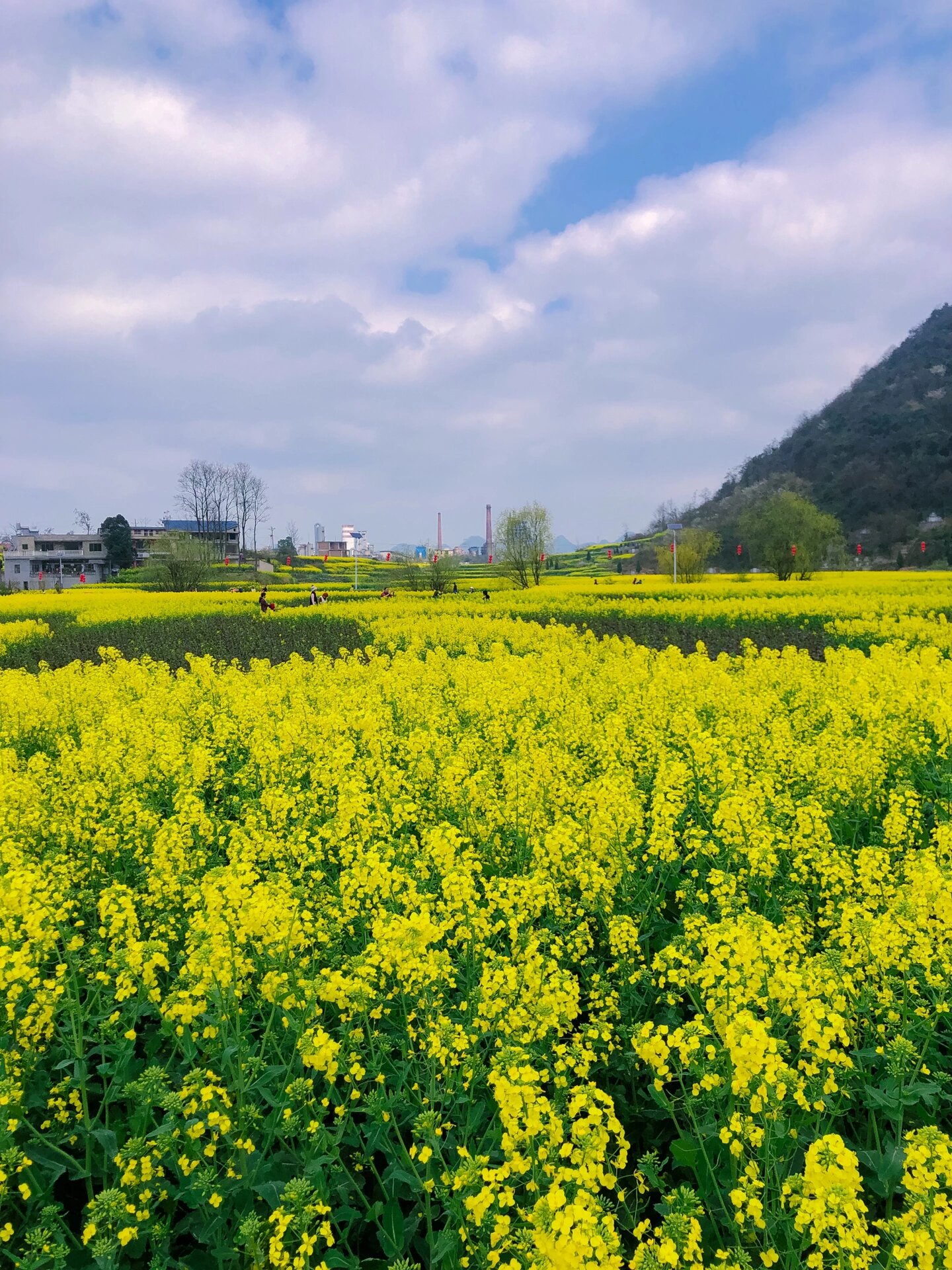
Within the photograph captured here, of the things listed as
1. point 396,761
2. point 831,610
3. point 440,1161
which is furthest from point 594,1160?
point 831,610

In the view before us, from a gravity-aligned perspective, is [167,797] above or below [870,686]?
below

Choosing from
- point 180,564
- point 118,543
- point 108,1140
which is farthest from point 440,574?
point 118,543

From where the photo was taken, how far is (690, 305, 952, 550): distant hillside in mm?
80125

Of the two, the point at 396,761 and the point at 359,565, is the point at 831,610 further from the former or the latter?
the point at 359,565

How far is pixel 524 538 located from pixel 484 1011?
50398 mm

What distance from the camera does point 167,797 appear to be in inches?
273

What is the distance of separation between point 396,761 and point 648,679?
3996 millimetres

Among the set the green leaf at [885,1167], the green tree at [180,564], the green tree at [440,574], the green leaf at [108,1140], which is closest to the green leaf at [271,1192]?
the green leaf at [108,1140]

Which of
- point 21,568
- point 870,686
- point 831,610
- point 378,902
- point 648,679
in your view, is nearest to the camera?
point 378,902

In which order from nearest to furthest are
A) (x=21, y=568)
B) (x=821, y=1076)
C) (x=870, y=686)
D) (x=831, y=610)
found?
1. (x=821, y=1076)
2. (x=870, y=686)
3. (x=831, y=610)
4. (x=21, y=568)

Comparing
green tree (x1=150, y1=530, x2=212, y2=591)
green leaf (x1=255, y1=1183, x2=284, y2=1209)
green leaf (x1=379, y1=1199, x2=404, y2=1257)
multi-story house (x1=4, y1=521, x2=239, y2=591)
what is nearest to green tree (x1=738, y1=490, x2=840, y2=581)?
green tree (x1=150, y1=530, x2=212, y2=591)

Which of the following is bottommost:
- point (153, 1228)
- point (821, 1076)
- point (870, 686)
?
point (153, 1228)

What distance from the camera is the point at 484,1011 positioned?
2.95 meters

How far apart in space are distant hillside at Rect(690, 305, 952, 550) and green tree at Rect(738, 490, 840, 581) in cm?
2761
